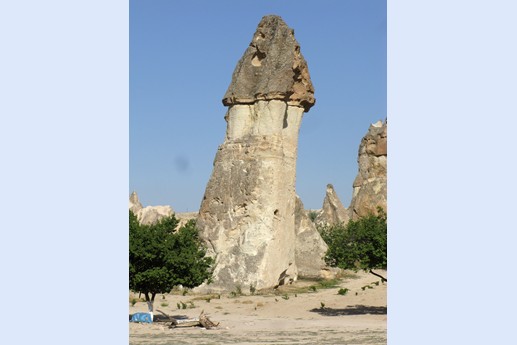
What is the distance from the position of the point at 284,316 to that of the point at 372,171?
30224mm

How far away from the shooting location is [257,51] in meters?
30.3

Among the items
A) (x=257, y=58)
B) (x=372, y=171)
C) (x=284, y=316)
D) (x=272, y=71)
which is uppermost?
(x=257, y=58)

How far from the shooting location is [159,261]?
18812 millimetres

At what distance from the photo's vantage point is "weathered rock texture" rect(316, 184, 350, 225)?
188 feet

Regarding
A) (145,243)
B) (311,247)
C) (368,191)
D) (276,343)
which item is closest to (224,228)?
(311,247)

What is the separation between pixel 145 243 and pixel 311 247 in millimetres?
15809

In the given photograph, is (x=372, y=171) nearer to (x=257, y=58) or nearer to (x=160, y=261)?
(x=257, y=58)

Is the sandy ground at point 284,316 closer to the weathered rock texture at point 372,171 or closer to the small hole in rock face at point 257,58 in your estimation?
the small hole in rock face at point 257,58

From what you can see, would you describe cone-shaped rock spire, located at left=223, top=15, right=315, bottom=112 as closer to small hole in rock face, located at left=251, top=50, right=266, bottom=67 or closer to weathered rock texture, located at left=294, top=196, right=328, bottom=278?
small hole in rock face, located at left=251, top=50, right=266, bottom=67

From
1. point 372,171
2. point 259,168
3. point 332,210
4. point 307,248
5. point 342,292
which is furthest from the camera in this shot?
point 332,210

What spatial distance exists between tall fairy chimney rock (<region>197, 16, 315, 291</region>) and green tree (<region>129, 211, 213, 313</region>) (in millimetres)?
7732

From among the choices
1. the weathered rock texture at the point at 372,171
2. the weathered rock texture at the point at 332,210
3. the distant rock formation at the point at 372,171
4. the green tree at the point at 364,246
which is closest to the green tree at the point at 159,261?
the green tree at the point at 364,246

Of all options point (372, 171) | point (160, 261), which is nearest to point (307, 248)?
point (160, 261)

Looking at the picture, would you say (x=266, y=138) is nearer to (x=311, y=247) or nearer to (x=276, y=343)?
(x=311, y=247)
